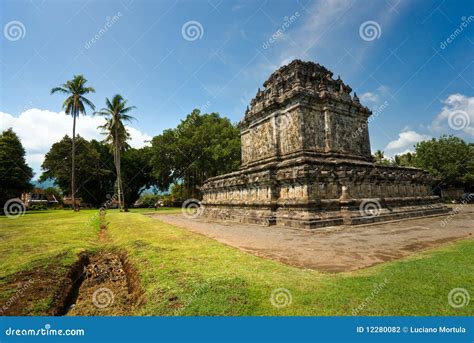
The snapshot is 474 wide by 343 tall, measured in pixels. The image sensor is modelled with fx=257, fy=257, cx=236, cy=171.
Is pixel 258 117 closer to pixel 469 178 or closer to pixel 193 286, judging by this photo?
pixel 193 286

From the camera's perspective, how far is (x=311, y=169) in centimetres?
1294

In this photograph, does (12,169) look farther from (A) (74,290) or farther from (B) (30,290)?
(B) (30,290)

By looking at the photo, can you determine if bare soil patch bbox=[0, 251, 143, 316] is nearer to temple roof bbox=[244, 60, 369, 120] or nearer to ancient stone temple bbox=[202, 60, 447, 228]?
ancient stone temple bbox=[202, 60, 447, 228]

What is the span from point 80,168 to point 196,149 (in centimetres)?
2134

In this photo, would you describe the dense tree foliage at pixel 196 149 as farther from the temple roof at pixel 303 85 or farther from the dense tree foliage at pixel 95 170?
the temple roof at pixel 303 85

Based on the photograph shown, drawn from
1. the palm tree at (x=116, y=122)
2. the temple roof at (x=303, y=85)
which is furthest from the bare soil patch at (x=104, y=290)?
the palm tree at (x=116, y=122)

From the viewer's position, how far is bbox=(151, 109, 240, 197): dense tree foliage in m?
36.5

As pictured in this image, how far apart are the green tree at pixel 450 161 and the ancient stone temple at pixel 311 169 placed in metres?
16.9

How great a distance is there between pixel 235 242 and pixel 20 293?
5.82 meters

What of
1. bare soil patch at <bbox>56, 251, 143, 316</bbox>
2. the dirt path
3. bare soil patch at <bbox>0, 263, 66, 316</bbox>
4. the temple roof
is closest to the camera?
bare soil patch at <bbox>0, 263, 66, 316</bbox>

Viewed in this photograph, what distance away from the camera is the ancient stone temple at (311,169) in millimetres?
13148

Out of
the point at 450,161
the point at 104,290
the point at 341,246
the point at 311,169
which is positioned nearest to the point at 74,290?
the point at 104,290

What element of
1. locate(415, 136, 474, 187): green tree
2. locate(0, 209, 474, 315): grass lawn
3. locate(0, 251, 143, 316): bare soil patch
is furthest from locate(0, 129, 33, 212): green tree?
locate(415, 136, 474, 187): green tree

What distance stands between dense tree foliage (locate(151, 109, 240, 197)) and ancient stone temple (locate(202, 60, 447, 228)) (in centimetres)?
1424
